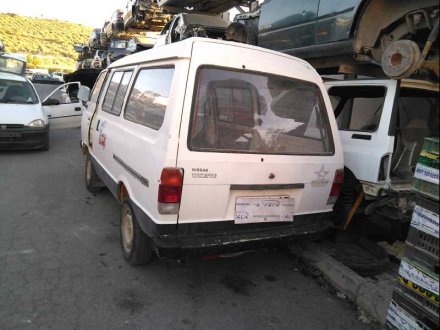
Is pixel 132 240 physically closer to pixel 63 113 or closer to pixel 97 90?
pixel 97 90

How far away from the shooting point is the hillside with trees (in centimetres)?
5638

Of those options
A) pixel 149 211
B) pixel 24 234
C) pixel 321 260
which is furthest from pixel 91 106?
pixel 321 260

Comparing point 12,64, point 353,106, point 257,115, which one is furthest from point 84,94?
point 12,64

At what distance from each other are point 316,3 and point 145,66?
2.84m

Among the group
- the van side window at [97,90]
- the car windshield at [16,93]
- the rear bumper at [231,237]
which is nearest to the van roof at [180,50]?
the rear bumper at [231,237]

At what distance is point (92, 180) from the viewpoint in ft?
18.3

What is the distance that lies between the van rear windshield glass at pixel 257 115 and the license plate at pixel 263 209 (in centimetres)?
39

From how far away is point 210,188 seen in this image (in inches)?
112

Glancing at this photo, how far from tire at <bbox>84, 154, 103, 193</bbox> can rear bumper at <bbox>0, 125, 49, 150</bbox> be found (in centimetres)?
275

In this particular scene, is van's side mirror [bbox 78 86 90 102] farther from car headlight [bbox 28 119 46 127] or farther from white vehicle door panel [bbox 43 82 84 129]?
white vehicle door panel [bbox 43 82 84 129]

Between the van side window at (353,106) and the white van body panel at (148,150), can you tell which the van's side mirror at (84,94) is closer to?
the white van body panel at (148,150)

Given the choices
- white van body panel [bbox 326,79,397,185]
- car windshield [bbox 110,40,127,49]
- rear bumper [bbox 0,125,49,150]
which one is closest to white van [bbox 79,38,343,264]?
white van body panel [bbox 326,79,397,185]

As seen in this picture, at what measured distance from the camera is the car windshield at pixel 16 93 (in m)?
8.23

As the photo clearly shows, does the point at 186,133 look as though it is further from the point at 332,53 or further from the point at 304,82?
the point at 332,53
